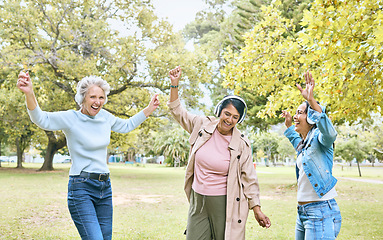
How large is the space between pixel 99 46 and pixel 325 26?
1374 cm

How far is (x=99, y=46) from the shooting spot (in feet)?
60.4

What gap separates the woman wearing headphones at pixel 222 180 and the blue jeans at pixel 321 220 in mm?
359

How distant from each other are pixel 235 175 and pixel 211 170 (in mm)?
217

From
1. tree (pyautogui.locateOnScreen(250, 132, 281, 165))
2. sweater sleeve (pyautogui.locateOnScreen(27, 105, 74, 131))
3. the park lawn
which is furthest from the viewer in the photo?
tree (pyautogui.locateOnScreen(250, 132, 281, 165))

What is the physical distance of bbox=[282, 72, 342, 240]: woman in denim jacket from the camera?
9.97 ft

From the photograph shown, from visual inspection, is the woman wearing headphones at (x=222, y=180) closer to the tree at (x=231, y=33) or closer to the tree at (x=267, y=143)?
the tree at (x=231, y=33)

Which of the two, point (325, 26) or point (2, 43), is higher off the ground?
point (2, 43)

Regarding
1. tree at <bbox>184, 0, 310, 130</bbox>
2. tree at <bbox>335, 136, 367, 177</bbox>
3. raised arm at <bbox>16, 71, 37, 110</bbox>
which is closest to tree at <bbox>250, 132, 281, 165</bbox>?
tree at <bbox>184, 0, 310, 130</bbox>

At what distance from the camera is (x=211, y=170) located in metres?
3.23

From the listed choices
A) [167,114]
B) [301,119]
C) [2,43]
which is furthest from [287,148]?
[301,119]

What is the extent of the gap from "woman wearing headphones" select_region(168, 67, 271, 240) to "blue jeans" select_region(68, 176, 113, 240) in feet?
2.45

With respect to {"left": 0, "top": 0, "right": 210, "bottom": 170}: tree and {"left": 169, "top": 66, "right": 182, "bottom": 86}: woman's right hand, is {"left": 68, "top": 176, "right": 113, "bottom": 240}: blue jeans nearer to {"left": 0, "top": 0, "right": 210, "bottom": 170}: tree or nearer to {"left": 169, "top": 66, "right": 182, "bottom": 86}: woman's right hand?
{"left": 169, "top": 66, "right": 182, "bottom": 86}: woman's right hand

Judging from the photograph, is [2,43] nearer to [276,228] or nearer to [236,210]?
[276,228]

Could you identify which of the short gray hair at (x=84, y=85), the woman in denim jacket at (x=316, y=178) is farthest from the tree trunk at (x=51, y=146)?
the woman in denim jacket at (x=316, y=178)
